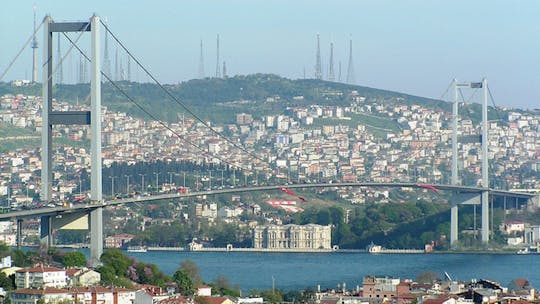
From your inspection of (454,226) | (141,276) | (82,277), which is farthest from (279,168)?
(82,277)

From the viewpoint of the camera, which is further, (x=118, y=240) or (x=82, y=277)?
(x=118, y=240)

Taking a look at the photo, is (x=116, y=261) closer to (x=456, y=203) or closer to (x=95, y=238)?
(x=95, y=238)

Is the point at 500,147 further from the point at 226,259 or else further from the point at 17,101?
the point at 226,259

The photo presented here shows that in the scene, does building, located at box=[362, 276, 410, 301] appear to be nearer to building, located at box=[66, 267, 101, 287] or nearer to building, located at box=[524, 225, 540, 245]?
building, located at box=[66, 267, 101, 287]

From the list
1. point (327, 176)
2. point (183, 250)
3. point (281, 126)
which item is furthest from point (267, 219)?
point (281, 126)

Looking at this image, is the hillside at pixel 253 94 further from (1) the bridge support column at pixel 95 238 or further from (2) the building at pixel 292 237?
(1) the bridge support column at pixel 95 238

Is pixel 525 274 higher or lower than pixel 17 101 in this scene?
lower
